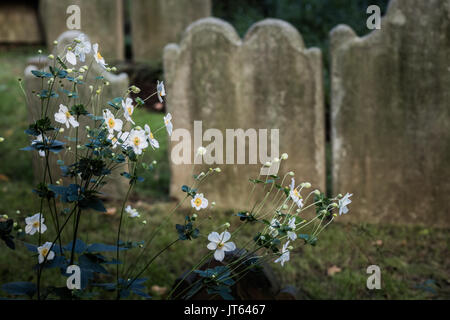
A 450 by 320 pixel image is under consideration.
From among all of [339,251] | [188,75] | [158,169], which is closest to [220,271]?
[339,251]

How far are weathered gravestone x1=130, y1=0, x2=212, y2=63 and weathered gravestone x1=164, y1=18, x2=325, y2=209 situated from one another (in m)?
3.21

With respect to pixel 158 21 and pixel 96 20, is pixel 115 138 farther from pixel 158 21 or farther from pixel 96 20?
pixel 96 20

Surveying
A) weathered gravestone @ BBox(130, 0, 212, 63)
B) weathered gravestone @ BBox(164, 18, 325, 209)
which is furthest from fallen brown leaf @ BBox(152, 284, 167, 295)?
weathered gravestone @ BBox(130, 0, 212, 63)

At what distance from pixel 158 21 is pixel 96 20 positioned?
887 mm

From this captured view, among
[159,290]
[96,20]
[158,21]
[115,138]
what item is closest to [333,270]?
[159,290]

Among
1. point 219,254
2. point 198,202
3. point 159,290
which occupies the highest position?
point 198,202

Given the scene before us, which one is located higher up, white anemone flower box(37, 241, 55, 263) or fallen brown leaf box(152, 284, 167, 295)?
white anemone flower box(37, 241, 55, 263)

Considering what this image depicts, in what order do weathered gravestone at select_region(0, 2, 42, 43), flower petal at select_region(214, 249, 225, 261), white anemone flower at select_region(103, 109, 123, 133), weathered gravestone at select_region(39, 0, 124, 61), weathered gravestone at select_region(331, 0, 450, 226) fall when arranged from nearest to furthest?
1. white anemone flower at select_region(103, 109, 123, 133)
2. flower petal at select_region(214, 249, 225, 261)
3. weathered gravestone at select_region(331, 0, 450, 226)
4. weathered gravestone at select_region(39, 0, 124, 61)
5. weathered gravestone at select_region(0, 2, 42, 43)

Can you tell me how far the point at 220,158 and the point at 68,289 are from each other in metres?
2.29

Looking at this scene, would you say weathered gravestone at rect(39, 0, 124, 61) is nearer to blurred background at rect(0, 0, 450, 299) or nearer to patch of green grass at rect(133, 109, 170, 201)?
blurred background at rect(0, 0, 450, 299)

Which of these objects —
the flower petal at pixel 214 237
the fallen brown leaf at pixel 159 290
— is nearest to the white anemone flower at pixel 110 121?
the flower petal at pixel 214 237

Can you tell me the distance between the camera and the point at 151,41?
683 cm

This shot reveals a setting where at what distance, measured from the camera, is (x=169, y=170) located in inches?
193

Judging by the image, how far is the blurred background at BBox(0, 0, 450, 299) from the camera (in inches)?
118
